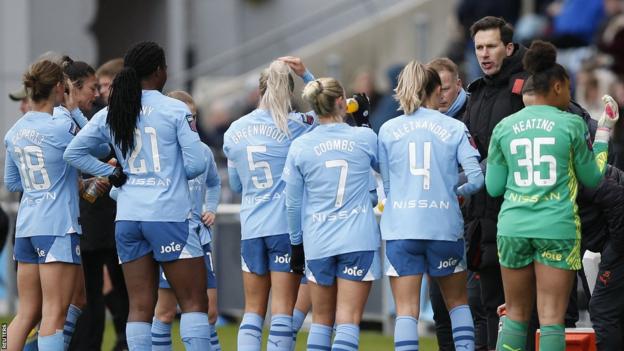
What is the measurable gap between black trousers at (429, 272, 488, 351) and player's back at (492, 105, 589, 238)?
1.36m

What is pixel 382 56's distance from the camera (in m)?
20.6

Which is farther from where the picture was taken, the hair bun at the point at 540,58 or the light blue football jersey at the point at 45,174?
the light blue football jersey at the point at 45,174

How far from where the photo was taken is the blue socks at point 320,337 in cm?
965

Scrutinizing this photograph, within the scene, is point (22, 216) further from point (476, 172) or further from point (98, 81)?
point (476, 172)

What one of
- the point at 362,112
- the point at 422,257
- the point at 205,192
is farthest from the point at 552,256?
the point at 205,192

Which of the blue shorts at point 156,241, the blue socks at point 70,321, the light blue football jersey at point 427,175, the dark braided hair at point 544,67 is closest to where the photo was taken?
the dark braided hair at point 544,67

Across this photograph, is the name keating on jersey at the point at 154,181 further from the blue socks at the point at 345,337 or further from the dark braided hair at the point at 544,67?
the dark braided hair at the point at 544,67

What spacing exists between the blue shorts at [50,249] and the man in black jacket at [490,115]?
8.85 feet

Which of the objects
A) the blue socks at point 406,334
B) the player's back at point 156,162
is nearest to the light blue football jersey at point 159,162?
the player's back at point 156,162

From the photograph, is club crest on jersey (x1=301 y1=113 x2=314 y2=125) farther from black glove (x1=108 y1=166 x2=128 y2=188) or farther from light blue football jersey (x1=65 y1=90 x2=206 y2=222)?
black glove (x1=108 y1=166 x2=128 y2=188)

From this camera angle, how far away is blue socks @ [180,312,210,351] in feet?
31.9

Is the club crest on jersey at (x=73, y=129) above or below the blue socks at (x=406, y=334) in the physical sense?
above

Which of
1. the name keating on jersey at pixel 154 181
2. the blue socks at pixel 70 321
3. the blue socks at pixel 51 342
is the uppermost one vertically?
the name keating on jersey at pixel 154 181

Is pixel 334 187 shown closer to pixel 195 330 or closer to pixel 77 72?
pixel 195 330
